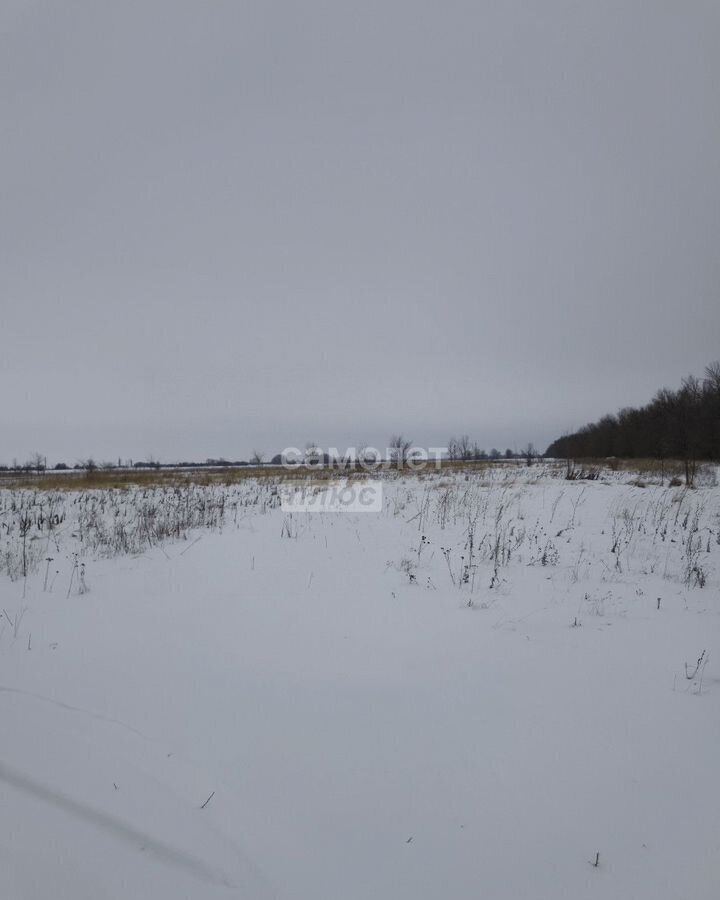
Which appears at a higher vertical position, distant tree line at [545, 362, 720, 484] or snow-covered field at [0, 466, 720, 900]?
distant tree line at [545, 362, 720, 484]

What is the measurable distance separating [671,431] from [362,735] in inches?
1215

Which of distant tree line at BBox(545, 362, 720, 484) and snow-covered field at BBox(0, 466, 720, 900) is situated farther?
distant tree line at BBox(545, 362, 720, 484)

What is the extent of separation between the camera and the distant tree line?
23.2 meters

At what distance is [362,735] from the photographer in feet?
6.86

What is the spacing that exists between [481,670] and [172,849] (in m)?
1.84

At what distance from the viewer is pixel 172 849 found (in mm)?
A: 1498

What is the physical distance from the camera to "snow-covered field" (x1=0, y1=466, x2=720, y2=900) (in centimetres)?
144

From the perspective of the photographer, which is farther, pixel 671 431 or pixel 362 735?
pixel 671 431

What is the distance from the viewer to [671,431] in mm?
25922

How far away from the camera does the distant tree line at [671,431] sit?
2318 centimetres

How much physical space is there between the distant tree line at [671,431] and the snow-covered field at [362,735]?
40.6 ft

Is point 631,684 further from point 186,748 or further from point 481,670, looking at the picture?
point 186,748

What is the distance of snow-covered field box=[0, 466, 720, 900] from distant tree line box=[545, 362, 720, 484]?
12.4 m

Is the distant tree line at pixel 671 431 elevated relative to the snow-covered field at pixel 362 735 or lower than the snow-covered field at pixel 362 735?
elevated
